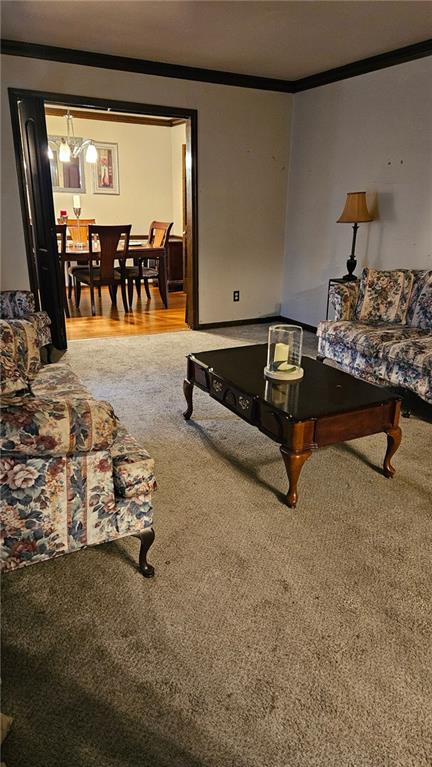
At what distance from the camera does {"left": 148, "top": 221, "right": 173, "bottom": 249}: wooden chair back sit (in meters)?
6.58

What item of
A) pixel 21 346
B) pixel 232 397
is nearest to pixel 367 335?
pixel 232 397

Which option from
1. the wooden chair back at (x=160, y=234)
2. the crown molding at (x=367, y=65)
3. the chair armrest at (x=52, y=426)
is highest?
the crown molding at (x=367, y=65)

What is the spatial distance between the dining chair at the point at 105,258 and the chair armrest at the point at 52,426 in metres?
4.56

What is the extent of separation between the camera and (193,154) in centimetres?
500

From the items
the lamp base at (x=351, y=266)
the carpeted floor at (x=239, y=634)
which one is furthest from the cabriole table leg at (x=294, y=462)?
the lamp base at (x=351, y=266)

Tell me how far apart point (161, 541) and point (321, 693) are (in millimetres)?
843

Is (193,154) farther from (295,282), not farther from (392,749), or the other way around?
(392,749)

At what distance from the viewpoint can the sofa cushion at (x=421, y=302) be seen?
12.1 feet

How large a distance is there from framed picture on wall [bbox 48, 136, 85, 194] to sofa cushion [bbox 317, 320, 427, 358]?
538cm

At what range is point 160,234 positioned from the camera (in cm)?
686

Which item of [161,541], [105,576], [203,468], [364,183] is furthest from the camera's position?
[364,183]

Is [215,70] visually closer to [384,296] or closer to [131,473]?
[384,296]

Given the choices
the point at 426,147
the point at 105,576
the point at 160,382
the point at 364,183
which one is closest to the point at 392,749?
the point at 105,576

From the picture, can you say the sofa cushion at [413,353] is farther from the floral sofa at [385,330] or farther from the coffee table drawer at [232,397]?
the coffee table drawer at [232,397]
